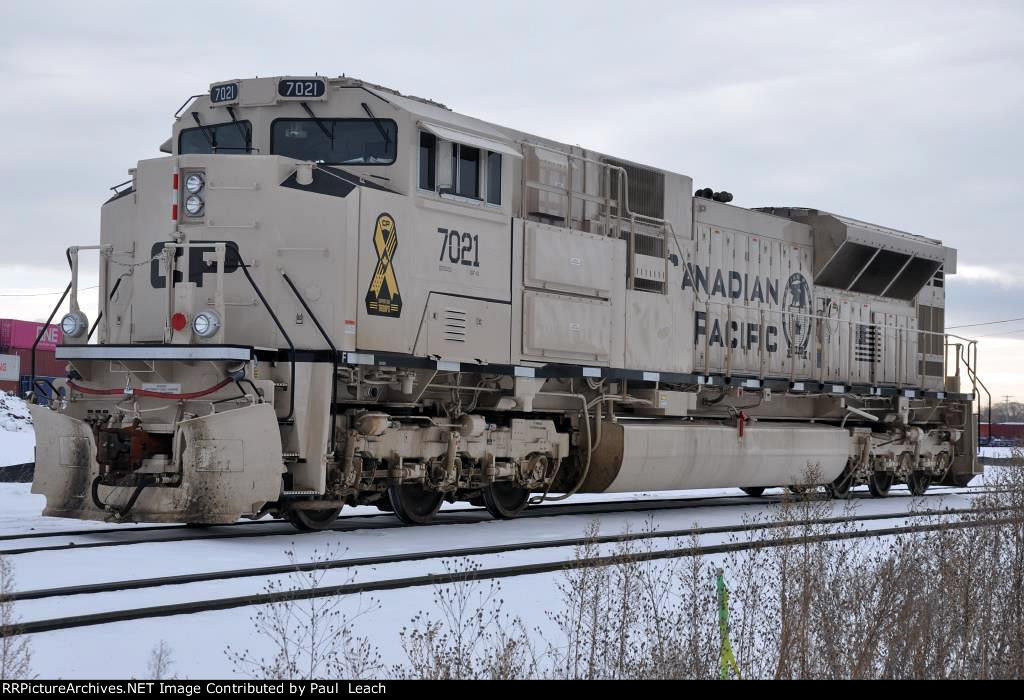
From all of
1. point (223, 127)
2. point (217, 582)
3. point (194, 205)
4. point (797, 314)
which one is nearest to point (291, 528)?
point (194, 205)

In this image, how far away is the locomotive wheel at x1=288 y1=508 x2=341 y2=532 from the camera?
11312 mm

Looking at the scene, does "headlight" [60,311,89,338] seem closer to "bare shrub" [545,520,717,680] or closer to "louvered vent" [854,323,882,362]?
"bare shrub" [545,520,717,680]

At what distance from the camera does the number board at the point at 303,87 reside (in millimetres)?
11477

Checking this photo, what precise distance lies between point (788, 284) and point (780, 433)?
241 centimetres

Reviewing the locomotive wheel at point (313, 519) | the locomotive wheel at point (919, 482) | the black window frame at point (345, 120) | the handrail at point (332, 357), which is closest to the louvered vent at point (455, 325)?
the handrail at point (332, 357)

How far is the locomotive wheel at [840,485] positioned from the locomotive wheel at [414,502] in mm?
8092

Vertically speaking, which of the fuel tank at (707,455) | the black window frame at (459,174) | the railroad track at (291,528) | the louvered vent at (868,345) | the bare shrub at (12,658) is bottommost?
the railroad track at (291,528)

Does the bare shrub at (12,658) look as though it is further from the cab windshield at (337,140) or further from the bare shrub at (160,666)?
the cab windshield at (337,140)

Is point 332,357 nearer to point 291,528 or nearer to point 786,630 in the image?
point 291,528

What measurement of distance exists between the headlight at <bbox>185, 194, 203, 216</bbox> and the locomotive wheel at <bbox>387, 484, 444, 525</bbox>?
3.47 meters

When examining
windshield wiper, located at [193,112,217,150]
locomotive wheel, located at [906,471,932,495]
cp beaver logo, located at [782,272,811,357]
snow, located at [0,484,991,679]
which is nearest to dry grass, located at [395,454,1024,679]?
snow, located at [0,484,991,679]

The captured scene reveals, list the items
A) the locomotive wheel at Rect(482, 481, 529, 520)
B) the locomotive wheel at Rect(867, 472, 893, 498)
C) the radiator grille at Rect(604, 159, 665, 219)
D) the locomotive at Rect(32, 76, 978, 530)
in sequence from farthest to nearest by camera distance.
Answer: the locomotive wheel at Rect(867, 472, 893, 498) < the radiator grille at Rect(604, 159, 665, 219) < the locomotive wheel at Rect(482, 481, 529, 520) < the locomotive at Rect(32, 76, 978, 530)

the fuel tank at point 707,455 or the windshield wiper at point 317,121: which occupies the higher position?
the windshield wiper at point 317,121

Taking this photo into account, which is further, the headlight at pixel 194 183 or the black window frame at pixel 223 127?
the black window frame at pixel 223 127
